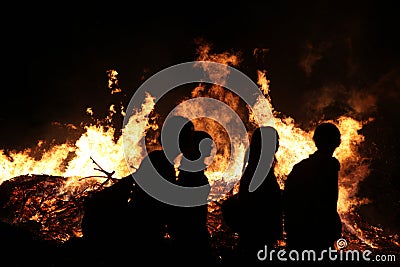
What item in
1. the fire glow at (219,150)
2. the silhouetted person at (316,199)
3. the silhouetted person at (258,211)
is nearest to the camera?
the silhouetted person at (316,199)

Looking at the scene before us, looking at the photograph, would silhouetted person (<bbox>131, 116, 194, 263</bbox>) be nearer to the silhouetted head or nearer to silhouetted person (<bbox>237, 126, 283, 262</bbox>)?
silhouetted person (<bbox>237, 126, 283, 262</bbox>)

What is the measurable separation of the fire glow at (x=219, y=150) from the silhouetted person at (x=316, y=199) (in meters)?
5.73

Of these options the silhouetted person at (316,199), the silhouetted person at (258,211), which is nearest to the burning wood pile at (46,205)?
the silhouetted person at (258,211)

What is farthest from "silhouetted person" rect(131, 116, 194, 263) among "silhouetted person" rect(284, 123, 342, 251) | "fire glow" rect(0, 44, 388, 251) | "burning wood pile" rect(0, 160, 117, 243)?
"fire glow" rect(0, 44, 388, 251)

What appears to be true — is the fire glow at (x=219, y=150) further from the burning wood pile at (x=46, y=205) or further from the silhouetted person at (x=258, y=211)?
the silhouetted person at (x=258, y=211)

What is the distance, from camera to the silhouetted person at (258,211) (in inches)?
169

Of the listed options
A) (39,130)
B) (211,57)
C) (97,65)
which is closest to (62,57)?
(97,65)

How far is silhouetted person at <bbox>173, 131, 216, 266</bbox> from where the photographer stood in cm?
458

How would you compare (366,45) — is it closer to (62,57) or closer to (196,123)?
(196,123)

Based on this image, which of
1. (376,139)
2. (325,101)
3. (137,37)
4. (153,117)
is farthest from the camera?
(137,37)

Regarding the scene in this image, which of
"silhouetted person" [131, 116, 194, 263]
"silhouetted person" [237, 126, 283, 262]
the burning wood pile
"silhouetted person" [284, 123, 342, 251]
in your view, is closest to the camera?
"silhouetted person" [284, 123, 342, 251]

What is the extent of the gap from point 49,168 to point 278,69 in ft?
32.8

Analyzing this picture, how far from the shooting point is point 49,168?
41.2 feet

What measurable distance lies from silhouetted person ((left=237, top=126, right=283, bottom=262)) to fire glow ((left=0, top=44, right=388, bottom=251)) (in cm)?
546
